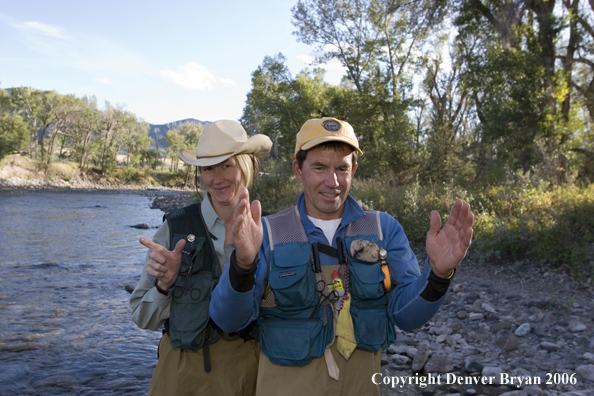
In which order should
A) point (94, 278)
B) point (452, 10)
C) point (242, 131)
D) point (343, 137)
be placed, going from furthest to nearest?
1. point (452, 10)
2. point (94, 278)
3. point (242, 131)
4. point (343, 137)

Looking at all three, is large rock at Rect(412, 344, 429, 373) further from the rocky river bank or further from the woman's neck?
the woman's neck

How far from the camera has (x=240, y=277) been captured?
1973 millimetres

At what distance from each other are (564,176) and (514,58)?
5396 millimetres

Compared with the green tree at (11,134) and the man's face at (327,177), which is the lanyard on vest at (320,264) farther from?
the green tree at (11,134)

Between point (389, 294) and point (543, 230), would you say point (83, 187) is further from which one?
point (389, 294)

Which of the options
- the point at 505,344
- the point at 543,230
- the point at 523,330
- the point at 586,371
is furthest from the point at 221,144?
the point at 543,230

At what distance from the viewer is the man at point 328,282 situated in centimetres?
205

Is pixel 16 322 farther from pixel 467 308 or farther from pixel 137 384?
pixel 467 308

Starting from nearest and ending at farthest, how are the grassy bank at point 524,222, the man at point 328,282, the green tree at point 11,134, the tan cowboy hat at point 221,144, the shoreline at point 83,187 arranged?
the man at point 328,282
the tan cowboy hat at point 221,144
the grassy bank at point 524,222
the shoreline at point 83,187
the green tree at point 11,134

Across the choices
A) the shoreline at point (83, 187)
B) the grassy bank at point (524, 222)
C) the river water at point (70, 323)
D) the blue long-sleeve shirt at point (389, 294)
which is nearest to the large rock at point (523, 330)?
the grassy bank at point (524, 222)

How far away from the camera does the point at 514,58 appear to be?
16.4 metres

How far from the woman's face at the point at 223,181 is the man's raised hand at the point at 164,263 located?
0.57 metres

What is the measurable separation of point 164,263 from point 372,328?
1.17 m

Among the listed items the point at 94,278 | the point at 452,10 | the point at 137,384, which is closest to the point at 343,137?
the point at 137,384
